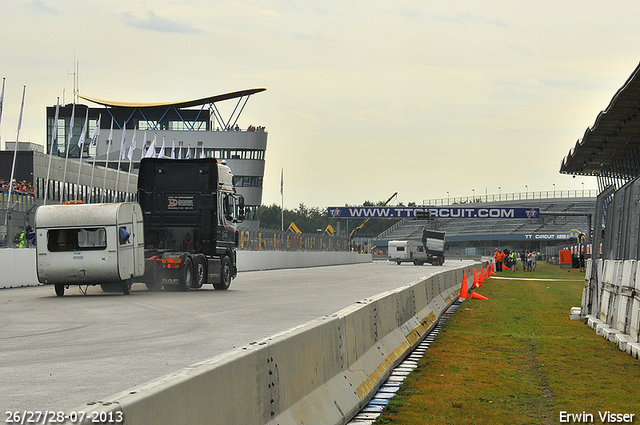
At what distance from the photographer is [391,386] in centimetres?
973

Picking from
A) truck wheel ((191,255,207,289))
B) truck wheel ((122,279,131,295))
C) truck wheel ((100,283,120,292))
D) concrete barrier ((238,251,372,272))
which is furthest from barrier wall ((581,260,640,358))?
concrete barrier ((238,251,372,272))

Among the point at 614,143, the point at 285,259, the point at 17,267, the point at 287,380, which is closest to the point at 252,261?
the point at 285,259

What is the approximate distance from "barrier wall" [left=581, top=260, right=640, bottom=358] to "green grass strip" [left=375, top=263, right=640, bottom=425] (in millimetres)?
216

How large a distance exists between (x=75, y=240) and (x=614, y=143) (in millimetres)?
13255

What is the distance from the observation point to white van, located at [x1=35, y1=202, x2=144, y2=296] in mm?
22406

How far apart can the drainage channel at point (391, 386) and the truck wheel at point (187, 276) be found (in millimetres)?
10572

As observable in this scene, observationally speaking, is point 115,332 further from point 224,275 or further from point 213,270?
point 224,275

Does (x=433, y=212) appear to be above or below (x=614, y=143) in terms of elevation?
above

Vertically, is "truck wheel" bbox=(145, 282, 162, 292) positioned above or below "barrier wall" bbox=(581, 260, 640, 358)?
below

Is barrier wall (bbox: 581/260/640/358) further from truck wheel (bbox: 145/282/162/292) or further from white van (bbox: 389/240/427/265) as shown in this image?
white van (bbox: 389/240/427/265)

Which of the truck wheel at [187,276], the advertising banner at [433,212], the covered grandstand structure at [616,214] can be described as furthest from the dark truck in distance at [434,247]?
the covered grandstand structure at [616,214]

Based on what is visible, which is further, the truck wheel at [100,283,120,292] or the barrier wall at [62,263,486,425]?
the truck wheel at [100,283,120,292]

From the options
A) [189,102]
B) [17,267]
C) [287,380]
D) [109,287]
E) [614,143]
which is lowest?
[109,287]

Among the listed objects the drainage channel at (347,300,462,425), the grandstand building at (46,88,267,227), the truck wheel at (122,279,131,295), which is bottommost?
the truck wheel at (122,279,131,295)
